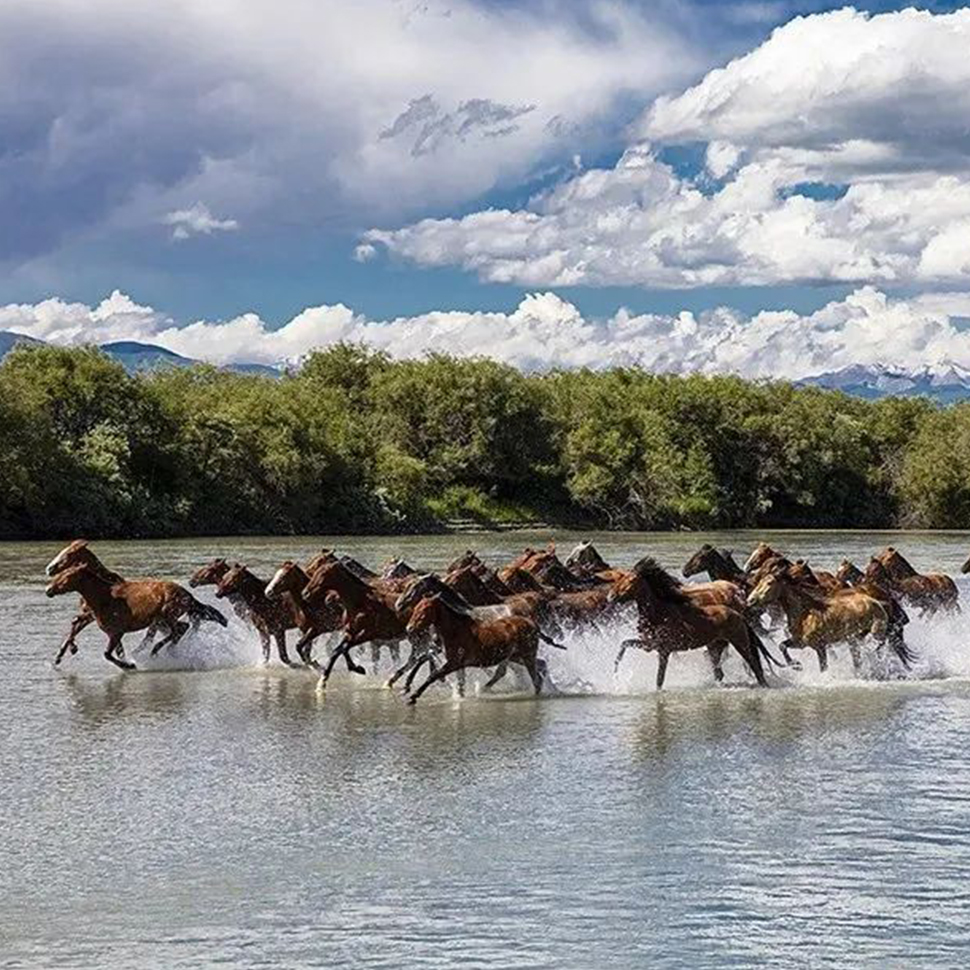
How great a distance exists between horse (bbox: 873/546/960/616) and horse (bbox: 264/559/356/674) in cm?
716

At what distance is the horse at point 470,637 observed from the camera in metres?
15.9

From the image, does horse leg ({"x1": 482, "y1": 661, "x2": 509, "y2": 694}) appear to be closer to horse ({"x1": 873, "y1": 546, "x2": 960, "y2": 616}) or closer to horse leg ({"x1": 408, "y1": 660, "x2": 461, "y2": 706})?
horse leg ({"x1": 408, "y1": 660, "x2": 461, "y2": 706})

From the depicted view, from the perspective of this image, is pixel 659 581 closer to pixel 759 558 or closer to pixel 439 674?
pixel 439 674

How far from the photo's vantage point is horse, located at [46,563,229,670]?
740 inches

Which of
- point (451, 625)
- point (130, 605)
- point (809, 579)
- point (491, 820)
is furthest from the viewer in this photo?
point (130, 605)

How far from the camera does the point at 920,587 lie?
21.4 m

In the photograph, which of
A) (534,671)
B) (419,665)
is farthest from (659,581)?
(419,665)

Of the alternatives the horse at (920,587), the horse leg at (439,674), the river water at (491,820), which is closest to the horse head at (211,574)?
the river water at (491,820)

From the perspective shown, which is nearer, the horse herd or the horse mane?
the horse herd

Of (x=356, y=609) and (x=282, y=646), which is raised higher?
(x=356, y=609)

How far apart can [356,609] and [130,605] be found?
3.33m

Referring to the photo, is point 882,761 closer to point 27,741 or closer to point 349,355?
point 27,741

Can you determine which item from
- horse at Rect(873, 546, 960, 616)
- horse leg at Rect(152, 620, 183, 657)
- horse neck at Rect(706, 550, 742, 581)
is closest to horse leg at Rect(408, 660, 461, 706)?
horse leg at Rect(152, 620, 183, 657)

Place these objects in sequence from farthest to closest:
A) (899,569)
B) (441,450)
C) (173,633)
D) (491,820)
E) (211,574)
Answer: (441,450) → (899,569) → (211,574) → (173,633) → (491,820)
